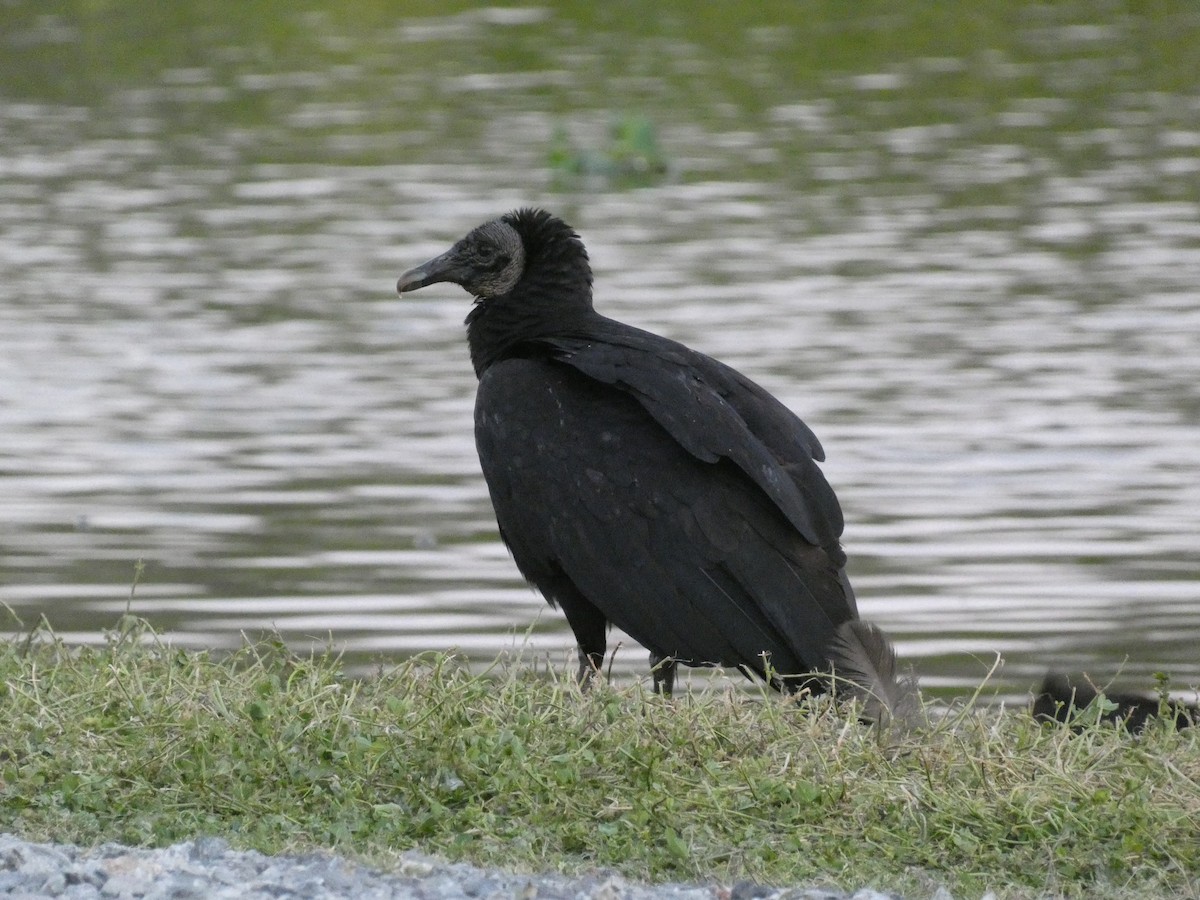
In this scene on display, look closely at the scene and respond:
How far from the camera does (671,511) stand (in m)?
4.86

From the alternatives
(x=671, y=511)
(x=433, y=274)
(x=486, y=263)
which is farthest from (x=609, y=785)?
(x=433, y=274)

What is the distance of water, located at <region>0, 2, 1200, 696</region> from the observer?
7520mm

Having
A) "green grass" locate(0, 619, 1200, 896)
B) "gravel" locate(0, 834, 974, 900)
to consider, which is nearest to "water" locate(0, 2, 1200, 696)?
"green grass" locate(0, 619, 1200, 896)

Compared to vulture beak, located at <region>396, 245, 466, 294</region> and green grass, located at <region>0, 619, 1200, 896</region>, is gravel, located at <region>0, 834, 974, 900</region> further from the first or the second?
vulture beak, located at <region>396, 245, 466, 294</region>

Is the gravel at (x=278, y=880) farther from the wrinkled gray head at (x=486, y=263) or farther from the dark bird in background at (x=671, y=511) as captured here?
the wrinkled gray head at (x=486, y=263)

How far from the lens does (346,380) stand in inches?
403

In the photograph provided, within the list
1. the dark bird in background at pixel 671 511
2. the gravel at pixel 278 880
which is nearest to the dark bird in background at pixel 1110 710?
the dark bird in background at pixel 671 511

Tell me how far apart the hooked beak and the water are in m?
1.04

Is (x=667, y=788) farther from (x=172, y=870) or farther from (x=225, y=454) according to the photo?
(x=225, y=454)

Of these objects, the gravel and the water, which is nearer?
the gravel

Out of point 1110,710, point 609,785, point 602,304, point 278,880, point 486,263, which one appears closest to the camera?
point 278,880

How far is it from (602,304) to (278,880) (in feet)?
25.5

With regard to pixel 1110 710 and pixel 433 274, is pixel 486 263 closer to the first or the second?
pixel 433 274

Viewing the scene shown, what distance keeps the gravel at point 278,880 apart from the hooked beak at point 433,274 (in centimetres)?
230
